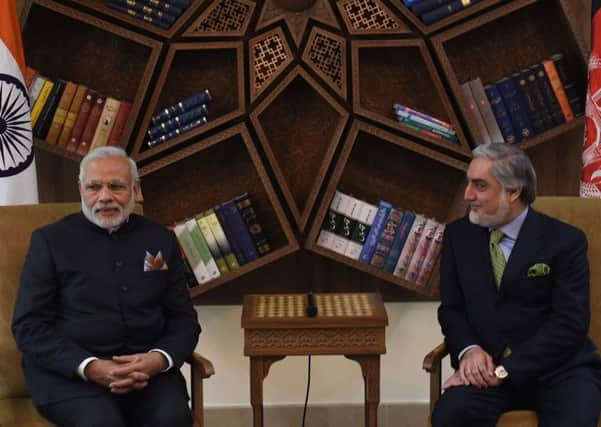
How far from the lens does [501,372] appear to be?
256cm

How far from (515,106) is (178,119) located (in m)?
1.39

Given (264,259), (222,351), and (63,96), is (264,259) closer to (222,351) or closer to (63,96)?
(222,351)

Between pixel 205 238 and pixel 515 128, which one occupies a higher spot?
pixel 515 128

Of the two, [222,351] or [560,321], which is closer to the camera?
[560,321]

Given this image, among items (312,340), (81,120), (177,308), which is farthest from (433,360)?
(81,120)

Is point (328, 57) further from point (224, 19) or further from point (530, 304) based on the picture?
point (530, 304)

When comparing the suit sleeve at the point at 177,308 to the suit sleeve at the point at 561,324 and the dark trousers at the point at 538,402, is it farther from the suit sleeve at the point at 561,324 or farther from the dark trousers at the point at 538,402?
the suit sleeve at the point at 561,324

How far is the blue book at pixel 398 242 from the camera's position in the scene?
348 cm

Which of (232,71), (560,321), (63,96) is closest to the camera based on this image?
(560,321)

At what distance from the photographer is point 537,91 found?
11.2 ft

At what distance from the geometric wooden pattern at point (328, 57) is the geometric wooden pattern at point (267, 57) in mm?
94

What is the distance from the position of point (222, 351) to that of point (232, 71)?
1.24 m

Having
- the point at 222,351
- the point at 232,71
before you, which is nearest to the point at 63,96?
the point at 232,71

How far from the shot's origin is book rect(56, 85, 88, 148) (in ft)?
11.1
